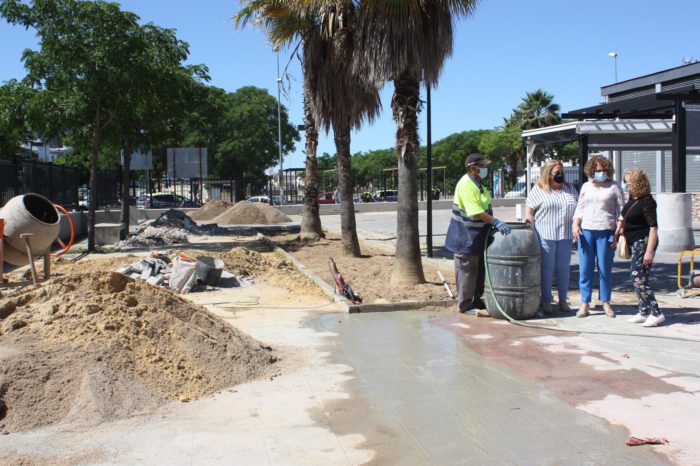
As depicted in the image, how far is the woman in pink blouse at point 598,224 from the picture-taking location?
26.3 feet

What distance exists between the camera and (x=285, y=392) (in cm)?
568

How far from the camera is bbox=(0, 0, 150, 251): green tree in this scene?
54.3 feet

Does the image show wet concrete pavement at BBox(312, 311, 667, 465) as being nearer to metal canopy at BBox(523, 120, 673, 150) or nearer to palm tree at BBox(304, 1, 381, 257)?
palm tree at BBox(304, 1, 381, 257)

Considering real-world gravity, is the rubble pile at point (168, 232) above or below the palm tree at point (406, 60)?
below

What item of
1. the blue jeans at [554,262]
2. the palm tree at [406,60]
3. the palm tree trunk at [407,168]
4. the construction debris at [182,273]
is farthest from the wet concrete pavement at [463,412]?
the construction debris at [182,273]

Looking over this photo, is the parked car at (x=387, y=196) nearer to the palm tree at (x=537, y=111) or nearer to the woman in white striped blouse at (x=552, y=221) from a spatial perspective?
the palm tree at (x=537, y=111)

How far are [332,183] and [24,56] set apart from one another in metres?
52.8

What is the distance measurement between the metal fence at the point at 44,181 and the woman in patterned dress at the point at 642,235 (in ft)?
48.1

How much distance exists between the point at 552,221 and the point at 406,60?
11.6 feet

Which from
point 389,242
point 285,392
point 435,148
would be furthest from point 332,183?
point 285,392

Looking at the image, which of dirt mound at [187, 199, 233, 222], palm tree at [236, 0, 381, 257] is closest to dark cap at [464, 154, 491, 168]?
palm tree at [236, 0, 381, 257]

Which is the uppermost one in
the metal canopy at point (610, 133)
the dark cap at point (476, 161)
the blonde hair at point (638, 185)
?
the metal canopy at point (610, 133)

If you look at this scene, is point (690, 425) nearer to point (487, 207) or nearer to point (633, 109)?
point (487, 207)

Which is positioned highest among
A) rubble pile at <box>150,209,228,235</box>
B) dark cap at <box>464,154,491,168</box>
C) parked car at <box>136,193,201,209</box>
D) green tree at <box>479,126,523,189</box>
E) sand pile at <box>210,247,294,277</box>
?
green tree at <box>479,126,523,189</box>
